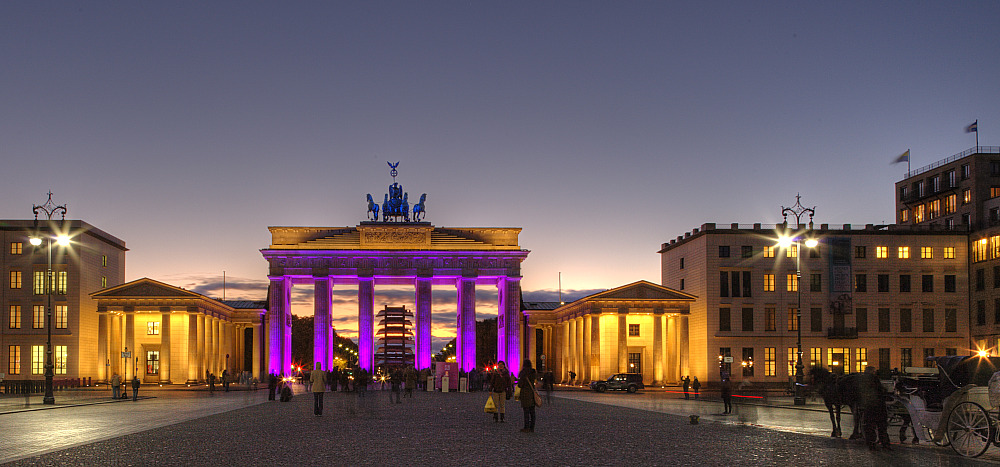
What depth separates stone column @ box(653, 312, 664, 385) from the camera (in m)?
85.6

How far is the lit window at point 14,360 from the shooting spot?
259ft

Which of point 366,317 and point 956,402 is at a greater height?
point 956,402

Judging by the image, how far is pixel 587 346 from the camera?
86.8 meters

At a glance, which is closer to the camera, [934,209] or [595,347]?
[595,347]

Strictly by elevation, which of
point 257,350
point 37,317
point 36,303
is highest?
point 36,303

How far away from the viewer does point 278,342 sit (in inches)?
3573

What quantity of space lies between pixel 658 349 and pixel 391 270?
26908mm

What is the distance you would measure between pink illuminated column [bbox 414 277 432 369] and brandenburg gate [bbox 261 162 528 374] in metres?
0.10

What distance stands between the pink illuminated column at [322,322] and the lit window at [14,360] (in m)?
25.1

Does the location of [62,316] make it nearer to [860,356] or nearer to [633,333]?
[633,333]

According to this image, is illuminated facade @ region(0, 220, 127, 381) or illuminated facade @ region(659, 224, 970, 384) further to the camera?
illuminated facade @ region(659, 224, 970, 384)

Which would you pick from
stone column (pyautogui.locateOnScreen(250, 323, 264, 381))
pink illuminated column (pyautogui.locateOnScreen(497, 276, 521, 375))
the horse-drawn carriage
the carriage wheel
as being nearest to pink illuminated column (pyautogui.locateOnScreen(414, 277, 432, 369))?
pink illuminated column (pyautogui.locateOnScreen(497, 276, 521, 375))

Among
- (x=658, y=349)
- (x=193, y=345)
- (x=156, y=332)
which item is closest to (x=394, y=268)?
(x=193, y=345)

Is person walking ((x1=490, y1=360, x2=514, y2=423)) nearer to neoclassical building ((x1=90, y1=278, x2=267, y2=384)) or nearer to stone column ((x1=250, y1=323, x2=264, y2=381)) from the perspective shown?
neoclassical building ((x1=90, y1=278, x2=267, y2=384))
